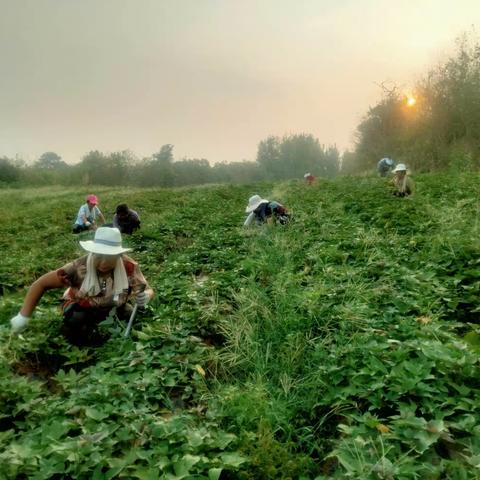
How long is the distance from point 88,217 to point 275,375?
793 cm

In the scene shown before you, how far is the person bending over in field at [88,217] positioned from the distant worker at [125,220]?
48.4 inches

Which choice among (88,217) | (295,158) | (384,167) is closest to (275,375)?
(88,217)

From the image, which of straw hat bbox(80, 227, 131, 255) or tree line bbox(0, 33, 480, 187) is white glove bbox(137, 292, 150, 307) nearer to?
straw hat bbox(80, 227, 131, 255)

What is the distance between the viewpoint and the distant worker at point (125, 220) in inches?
353

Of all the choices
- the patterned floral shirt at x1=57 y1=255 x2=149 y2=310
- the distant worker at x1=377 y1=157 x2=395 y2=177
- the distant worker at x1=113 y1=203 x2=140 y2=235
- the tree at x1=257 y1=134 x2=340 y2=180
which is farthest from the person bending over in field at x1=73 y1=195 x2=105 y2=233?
the tree at x1=257 y1=134 x2=340 y2=180

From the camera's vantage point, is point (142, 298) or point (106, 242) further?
point (142, 298)

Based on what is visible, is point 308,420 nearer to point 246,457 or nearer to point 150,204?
point 246,457

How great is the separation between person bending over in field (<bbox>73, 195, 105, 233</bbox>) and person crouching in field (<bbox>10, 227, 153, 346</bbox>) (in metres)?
5.82

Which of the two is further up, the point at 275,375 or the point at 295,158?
the point at 295,158

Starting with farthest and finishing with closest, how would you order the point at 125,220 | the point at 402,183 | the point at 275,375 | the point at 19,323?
the point at 402,183 < the point at 125,220 < the point at 19,323 < the point at 275,375

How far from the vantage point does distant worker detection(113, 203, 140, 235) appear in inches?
353

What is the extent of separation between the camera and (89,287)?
424 cm

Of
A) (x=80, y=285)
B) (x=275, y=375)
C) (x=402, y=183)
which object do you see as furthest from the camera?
(x=402, y=183)

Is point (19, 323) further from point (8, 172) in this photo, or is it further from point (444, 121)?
point (8, 172)
